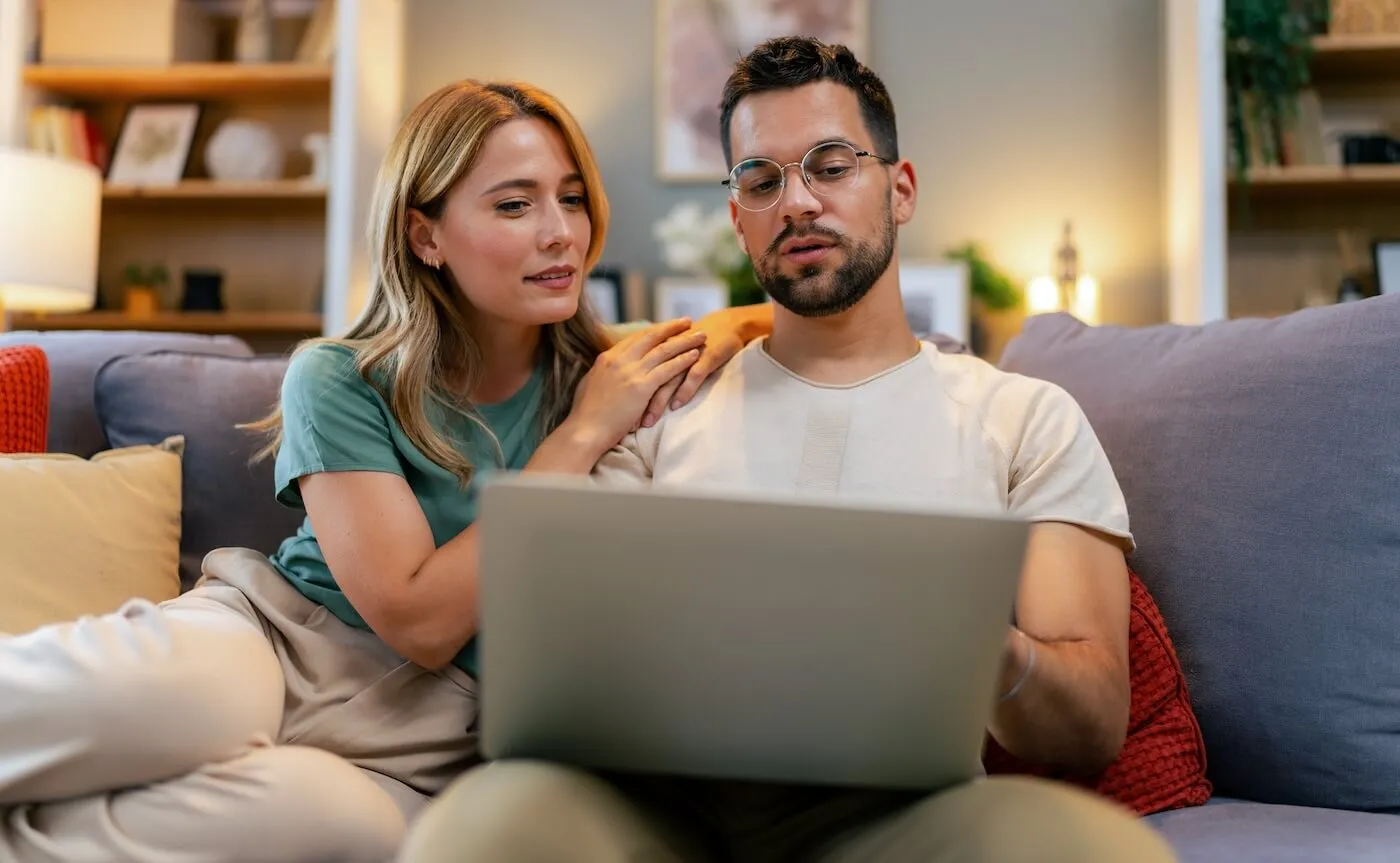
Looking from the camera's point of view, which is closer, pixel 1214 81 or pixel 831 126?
pixel 831 126

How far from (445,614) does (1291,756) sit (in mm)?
865

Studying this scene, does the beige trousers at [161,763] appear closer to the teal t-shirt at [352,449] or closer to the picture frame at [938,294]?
the teal t-shirt at [352,449]

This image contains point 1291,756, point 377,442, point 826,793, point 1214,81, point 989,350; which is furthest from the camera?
point 989,350

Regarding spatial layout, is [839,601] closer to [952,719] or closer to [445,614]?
[952,719]

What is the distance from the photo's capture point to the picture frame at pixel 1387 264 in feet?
11.0

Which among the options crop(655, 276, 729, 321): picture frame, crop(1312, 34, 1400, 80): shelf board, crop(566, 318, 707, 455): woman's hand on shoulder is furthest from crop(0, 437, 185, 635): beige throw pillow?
crop(1312, 34, 1400, 80): shelf board

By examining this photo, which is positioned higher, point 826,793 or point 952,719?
point 952,719

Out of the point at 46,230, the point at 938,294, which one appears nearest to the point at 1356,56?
the point at 938,294

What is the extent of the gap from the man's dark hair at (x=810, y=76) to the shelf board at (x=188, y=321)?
249 cm

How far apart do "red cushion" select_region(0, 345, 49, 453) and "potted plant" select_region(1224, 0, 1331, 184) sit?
2.89m

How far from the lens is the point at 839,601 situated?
0.78 metres

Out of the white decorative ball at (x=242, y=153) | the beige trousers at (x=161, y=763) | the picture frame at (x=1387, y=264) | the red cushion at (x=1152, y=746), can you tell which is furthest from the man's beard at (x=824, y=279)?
the white decorative ball at (x=242, y=153)

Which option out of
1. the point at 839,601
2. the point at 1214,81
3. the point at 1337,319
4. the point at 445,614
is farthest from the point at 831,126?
the point at 1214,81

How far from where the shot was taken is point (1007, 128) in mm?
3717
